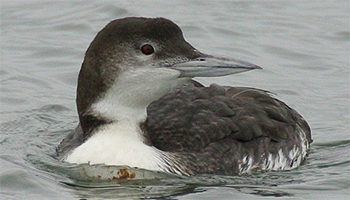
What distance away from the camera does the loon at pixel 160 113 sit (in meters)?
11.5

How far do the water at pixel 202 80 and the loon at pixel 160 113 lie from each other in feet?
A: 0.54

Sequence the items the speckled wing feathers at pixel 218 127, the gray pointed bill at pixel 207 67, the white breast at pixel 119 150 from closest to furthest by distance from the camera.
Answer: the gray pointed bill at pixel 207 67 → the white breast at pixel 119 150 → the speckled wing feathers at pixel 218 127

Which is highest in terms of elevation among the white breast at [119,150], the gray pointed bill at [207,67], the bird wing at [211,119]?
the gray pointed bill at [207,67]

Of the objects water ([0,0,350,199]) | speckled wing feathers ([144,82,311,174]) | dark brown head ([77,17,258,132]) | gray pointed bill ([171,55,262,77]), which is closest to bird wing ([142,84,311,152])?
speckled wing feathers ([144,82,311,174])

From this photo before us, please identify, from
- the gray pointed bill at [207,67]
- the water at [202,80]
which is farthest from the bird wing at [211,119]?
the gray pointed bill at [207,67]

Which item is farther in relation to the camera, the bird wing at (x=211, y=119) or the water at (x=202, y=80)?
the bird wing at (x=211, y=119)

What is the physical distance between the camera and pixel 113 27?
454 inches

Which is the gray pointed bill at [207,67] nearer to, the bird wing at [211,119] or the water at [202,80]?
the bird wing at [211,119]

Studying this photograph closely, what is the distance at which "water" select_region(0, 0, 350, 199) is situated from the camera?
1183 cm

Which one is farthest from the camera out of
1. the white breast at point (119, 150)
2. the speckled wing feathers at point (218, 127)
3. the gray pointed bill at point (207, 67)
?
the speckled wing feathers at point (218, 127)

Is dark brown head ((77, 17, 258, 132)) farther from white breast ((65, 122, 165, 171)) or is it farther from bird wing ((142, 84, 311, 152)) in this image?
bird wing ((142, 84, 311, 152))

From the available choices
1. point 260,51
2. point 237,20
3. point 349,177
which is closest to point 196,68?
point 349,177

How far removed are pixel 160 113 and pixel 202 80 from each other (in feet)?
11.7

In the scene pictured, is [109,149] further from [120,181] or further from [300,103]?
[300,103]
